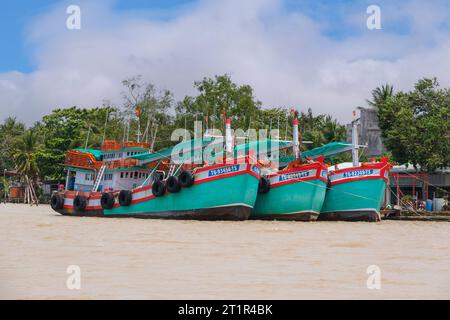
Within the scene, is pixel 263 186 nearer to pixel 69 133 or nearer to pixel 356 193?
pixel 356 193

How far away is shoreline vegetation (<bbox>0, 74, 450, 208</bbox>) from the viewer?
4094cm

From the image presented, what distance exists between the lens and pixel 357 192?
3156cm

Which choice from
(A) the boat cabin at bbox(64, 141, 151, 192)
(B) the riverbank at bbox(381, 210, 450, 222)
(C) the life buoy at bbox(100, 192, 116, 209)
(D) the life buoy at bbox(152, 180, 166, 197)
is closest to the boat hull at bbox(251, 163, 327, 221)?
(D) the life buoy at bbox(152, 180, 166, 197)

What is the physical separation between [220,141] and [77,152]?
37.3 feet

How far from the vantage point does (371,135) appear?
5506 cm

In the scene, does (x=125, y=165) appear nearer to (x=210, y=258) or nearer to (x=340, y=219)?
(x=340, y=219)

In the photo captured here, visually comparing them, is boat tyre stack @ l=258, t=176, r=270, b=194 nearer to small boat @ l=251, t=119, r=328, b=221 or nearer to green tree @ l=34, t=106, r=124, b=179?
small boat @ l=251, t=119, r=328, b=221

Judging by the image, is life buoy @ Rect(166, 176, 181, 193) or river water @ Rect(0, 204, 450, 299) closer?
river water @ Rect(0, 204, 450, 299)

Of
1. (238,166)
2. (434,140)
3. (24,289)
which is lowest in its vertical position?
(24,289)

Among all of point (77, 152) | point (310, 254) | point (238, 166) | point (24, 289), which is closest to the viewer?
point (24, 289)

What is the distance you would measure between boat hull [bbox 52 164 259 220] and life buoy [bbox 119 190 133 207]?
2.01m

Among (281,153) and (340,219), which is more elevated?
(281,153)

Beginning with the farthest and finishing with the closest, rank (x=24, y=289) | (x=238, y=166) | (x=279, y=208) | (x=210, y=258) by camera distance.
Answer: (x=279, y=208), (x=238, y=166), (x=210, y=258), (x=24, y=289)

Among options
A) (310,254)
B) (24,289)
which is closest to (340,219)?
(310,254)
